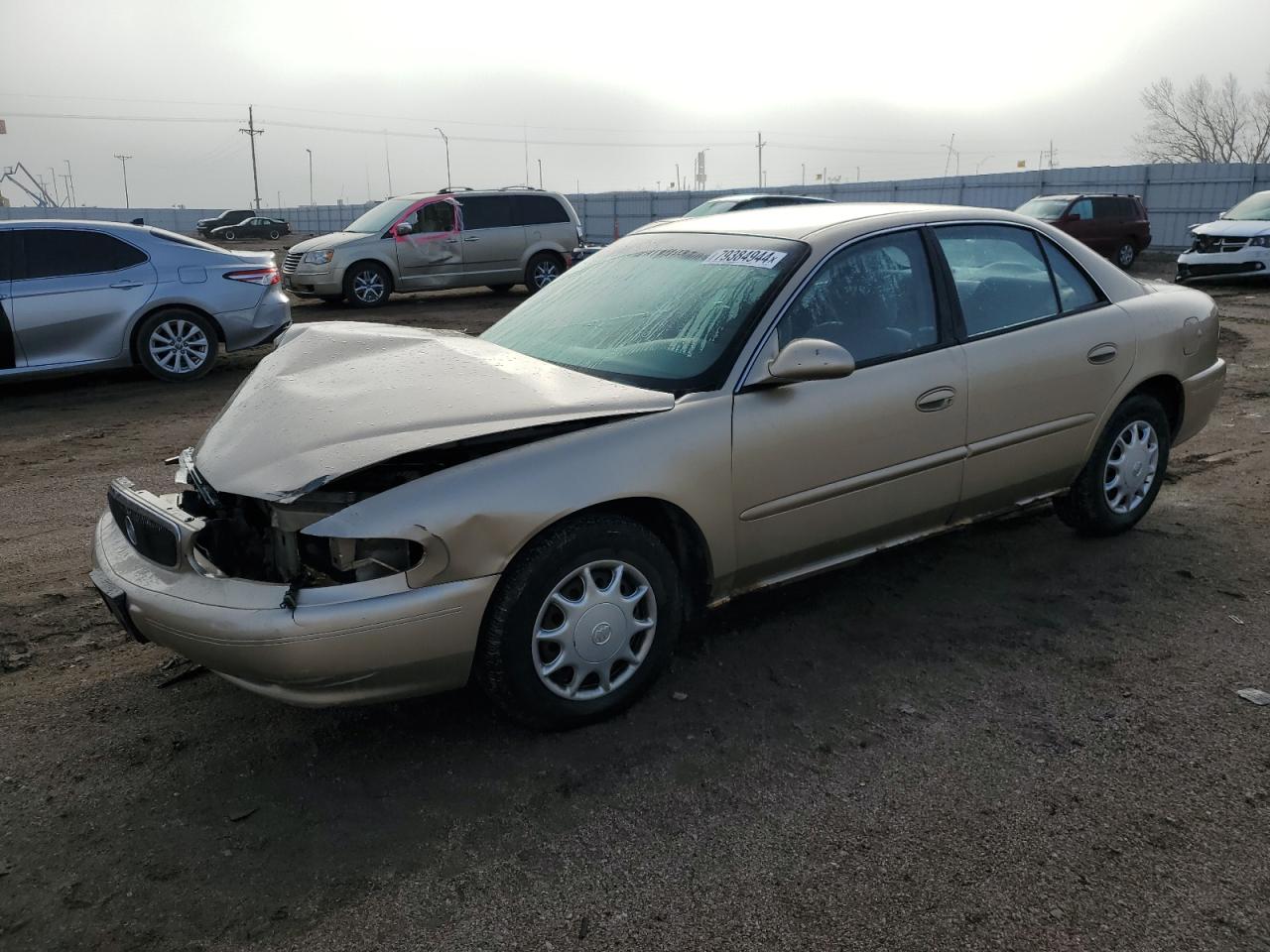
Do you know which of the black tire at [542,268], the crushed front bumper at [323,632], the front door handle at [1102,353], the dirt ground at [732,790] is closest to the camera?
the dirt ground at [732,790]

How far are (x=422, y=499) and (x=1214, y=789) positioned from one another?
2405mm

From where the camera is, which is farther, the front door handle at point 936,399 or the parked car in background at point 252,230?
the parked car in background at point 252,230

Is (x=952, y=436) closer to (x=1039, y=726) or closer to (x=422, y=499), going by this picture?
(x=1039, y=726)

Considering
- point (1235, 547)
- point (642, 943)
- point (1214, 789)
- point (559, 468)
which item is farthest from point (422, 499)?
point (1235, 547)

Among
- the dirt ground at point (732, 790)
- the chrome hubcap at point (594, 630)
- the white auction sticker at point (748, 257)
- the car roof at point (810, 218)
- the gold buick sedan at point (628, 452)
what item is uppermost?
the car roof at point (810, 218)

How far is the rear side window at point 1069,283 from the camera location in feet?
14.5

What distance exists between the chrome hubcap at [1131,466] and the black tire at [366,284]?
42.6ft

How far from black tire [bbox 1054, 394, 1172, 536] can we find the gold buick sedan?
19mm

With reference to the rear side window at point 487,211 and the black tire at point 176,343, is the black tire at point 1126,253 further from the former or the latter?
the black tire at point 176,343

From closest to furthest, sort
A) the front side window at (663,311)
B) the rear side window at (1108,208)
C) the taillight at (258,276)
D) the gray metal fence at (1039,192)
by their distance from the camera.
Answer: the front side window at (663,311)
the taillight at (258,276)
the rear side window at (1108,208)
the gray metal fence at (1039,192)

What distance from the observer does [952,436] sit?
388 cm

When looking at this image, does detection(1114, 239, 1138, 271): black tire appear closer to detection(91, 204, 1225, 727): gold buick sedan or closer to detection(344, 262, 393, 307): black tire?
detection(344, 262, 393, 307): black tire

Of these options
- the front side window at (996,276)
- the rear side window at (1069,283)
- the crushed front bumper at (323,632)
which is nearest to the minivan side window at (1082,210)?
the rear side window at (1069,283)

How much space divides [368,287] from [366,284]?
2.2 inches
